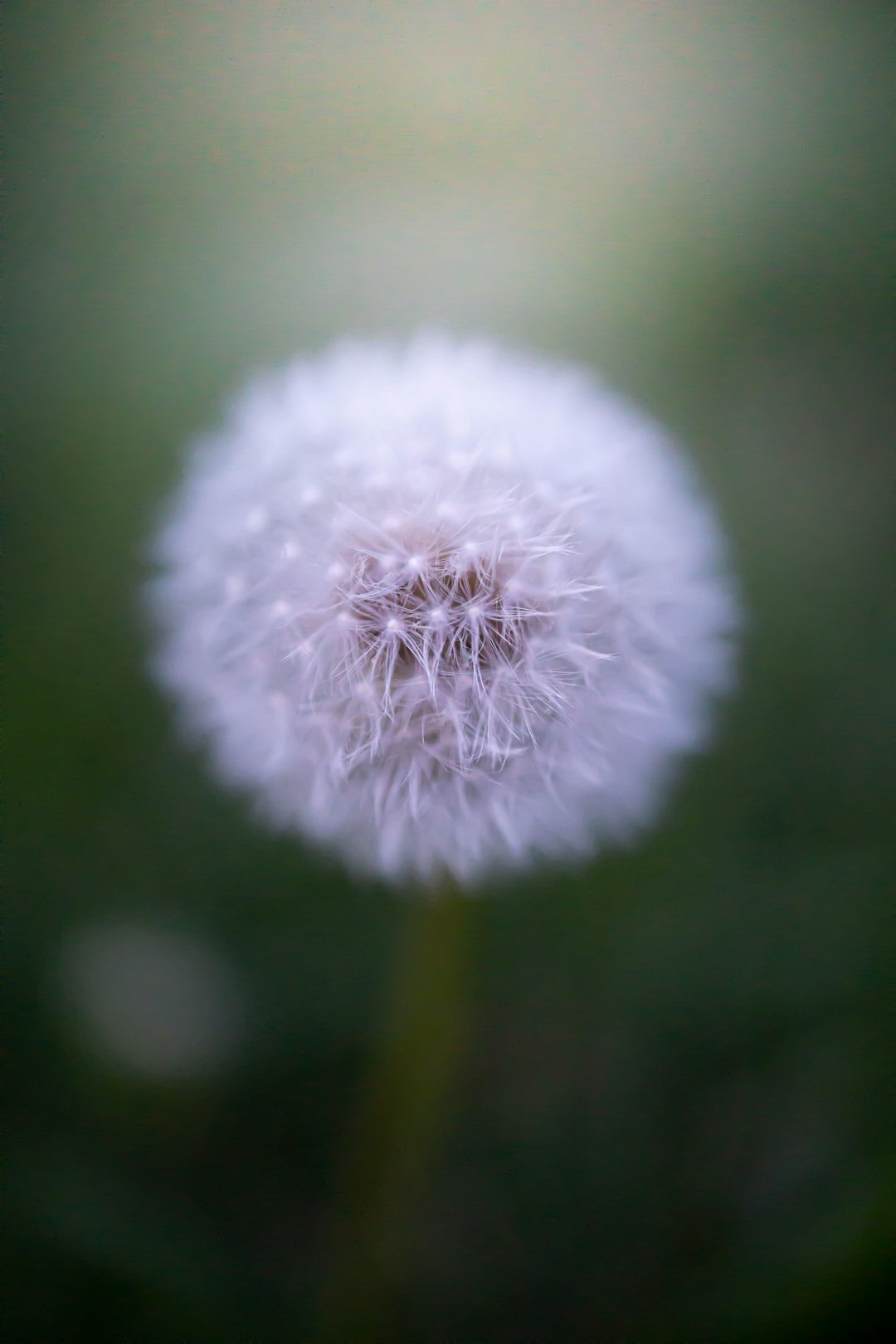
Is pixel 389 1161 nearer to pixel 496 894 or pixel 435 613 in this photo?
pixel 496 894

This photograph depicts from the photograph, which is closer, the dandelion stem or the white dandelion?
the white dandelion

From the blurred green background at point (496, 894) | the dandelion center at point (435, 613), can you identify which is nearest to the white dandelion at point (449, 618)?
the dandelion center at point (435, 613)

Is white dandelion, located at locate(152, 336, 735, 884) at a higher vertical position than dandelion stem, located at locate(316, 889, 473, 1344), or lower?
higher

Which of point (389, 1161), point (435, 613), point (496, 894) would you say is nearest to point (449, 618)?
point (435, 613)

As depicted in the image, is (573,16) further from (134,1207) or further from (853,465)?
(134,1207)

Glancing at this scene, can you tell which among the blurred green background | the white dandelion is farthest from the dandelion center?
the blurred green background

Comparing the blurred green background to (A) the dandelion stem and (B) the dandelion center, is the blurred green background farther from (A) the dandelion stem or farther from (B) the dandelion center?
(B) the dandelion center
